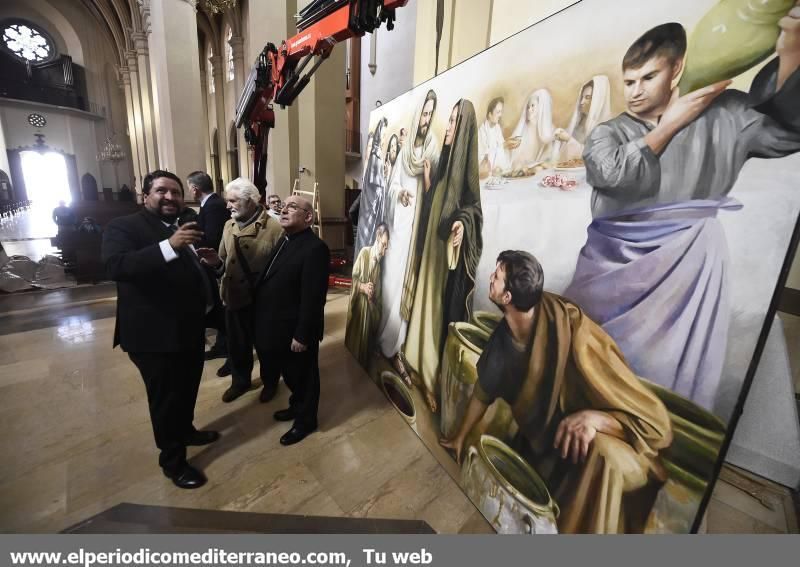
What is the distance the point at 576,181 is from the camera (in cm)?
137

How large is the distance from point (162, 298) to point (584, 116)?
2046 mm

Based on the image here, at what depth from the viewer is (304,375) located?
235 centimetres

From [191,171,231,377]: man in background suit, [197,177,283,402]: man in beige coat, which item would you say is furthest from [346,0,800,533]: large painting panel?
[191,171,231,377]: man in background suit

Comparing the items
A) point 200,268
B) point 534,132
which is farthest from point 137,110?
point 534,132

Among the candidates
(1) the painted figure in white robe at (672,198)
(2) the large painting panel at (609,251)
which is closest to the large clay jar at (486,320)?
(2) the large painting panel at (609,251)

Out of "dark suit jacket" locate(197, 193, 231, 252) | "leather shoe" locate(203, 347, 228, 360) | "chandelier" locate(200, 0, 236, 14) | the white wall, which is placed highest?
"chandelier" locate(200, 0, 236, 14)

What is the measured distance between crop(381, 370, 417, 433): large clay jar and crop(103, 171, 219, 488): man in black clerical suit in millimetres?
1270

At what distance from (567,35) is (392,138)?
1.48m

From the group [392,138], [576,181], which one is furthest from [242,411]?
[576,181]

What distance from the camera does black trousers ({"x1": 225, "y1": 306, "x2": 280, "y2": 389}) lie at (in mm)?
2531

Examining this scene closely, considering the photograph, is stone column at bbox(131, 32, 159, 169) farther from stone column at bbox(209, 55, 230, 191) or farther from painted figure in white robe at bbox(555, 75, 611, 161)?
painted figure in white robe at bbox(555, 75, 611, 161)

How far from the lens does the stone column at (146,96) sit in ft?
42.0

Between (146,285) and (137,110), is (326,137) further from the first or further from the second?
(137,110)
